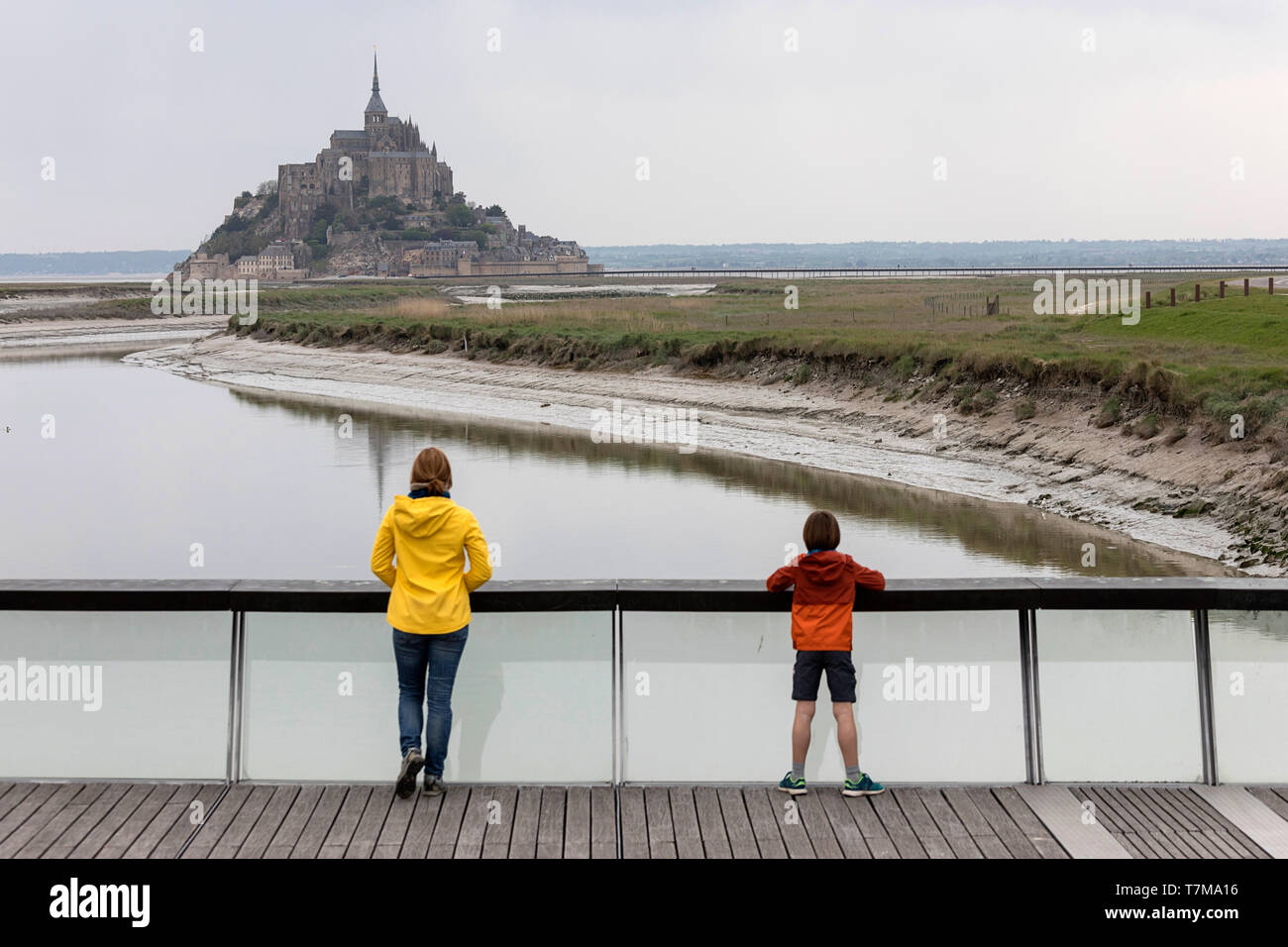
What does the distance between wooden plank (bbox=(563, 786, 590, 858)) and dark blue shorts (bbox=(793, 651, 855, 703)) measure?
3.34ft

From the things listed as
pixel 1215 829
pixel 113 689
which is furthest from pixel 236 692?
pixel 1215 829

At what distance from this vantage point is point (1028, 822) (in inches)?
231

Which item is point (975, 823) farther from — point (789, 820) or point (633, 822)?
point (633, 822)

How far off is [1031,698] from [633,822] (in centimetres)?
182

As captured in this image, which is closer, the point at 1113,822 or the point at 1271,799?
the point at 1113,822

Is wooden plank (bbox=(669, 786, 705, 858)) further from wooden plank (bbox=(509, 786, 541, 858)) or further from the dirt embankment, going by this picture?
the dirt embankment

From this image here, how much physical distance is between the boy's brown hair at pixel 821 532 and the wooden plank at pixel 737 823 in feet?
3.67

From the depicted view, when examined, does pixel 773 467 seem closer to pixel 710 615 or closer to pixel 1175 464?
pixel 1175 464

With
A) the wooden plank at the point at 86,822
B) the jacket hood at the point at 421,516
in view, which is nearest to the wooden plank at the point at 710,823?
the jacket hood at the point at 421,516

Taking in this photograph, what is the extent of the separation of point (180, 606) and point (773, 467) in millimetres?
24108

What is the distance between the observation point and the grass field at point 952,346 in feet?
86.1
